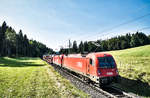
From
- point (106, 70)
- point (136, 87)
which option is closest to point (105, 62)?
point (106, 70)

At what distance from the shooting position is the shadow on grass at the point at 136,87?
864 cm

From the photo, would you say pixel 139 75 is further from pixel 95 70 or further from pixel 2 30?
pixel 2 30

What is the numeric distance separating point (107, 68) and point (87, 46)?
9540 centimetres

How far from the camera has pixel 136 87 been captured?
9773 millimetres

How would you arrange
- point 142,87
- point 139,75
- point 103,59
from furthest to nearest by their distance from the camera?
point 139,75 < point 103,59 < point 142,87

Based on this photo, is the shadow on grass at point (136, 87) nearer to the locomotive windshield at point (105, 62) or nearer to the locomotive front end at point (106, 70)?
the locomotive front end at point (106, 70)

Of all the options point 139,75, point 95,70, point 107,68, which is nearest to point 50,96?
point 95,70

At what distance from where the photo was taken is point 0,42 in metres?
57.9

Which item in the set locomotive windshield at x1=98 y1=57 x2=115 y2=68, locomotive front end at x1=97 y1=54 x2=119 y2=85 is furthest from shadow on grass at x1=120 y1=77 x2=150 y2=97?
locomotive windshield at x1=98 y1=57 x2=115 y2=68

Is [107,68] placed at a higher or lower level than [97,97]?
higher

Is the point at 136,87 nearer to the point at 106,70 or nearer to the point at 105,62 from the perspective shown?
the point at 106,70

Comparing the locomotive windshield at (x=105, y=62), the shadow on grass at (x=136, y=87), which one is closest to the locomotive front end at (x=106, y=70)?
the locomotive windshield at (x=105, y=62)

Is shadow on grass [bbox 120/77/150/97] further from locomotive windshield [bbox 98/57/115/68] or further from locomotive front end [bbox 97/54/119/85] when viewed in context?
locomotive windshield [bbox 98/57/115/68]

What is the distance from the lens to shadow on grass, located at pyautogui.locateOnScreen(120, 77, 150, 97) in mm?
8635
